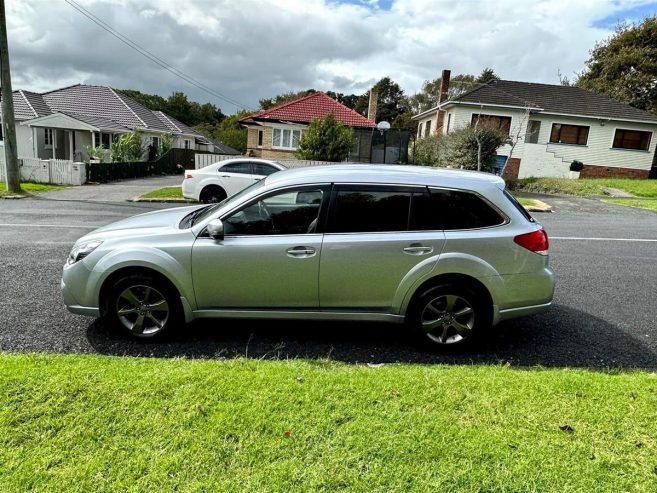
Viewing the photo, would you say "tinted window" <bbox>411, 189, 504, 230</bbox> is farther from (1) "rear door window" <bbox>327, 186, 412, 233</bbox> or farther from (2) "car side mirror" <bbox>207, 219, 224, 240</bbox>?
(2) "car side mirror" <bbox>207, 219, 224, 240</bbox>

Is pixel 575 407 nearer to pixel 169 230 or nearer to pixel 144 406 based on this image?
pixel 144 406

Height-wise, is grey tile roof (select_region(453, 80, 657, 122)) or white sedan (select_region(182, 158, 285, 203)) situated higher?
grey tile roof (select_region(453, 80, 657, 122))

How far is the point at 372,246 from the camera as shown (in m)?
3.95

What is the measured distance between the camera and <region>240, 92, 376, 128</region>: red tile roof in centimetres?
2847

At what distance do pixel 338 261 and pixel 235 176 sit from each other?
10102 mm

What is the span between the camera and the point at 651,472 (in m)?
2.43

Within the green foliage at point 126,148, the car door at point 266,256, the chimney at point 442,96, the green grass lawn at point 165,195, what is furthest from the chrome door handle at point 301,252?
the chimney at point 442,96

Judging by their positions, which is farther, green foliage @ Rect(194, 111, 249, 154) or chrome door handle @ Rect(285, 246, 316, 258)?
green foliage @ Rect(194, 111, 249, 154)

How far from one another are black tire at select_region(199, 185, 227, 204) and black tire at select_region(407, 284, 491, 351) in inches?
414

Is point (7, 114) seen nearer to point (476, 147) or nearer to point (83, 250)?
point (83, 250)

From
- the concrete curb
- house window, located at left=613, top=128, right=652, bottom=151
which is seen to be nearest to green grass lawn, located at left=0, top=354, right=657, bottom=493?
the concrete curb

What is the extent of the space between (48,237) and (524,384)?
881 centimetres

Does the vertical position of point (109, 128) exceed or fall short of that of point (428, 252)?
it exceeds it

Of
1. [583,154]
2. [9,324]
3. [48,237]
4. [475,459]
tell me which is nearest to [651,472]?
[475,459]
